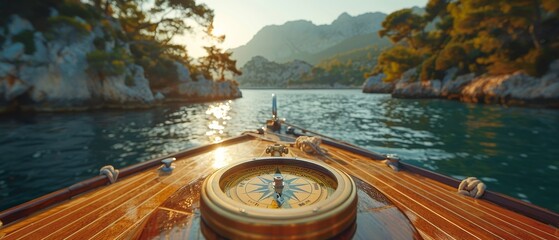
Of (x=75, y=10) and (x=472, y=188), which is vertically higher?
(x=75, y=10)

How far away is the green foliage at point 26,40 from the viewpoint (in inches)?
983

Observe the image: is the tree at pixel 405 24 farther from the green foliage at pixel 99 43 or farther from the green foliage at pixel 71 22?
the green foliage at pixel 71 22

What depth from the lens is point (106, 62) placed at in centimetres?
2922

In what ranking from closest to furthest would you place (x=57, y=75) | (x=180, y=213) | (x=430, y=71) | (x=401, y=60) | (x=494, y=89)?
1. (x=180, y=213)
2. (x=57, y=75)
3. (x=494, y=89)
4. (x=430, y=71)
5. (x=401, y=60)

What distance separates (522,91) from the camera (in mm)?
29484

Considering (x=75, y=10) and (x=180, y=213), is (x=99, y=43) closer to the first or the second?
(x=75, y=10)

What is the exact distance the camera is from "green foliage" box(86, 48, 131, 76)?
2873 centimetres

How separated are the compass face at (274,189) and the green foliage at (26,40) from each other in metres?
33.4

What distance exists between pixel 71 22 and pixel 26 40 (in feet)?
14.8

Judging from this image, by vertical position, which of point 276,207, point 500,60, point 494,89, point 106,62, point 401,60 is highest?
point 401,60

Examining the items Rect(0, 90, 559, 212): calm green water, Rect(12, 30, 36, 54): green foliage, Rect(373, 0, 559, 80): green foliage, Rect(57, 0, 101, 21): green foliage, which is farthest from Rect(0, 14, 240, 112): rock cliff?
Rect(373, 0, 559, 80): green foliage

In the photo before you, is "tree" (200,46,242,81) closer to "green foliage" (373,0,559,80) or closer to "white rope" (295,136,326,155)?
"green foliage" (373,0,559,80)

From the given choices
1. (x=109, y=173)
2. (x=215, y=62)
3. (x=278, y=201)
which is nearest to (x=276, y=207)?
(x=278, y=201)

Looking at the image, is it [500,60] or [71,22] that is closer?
[71,22]
